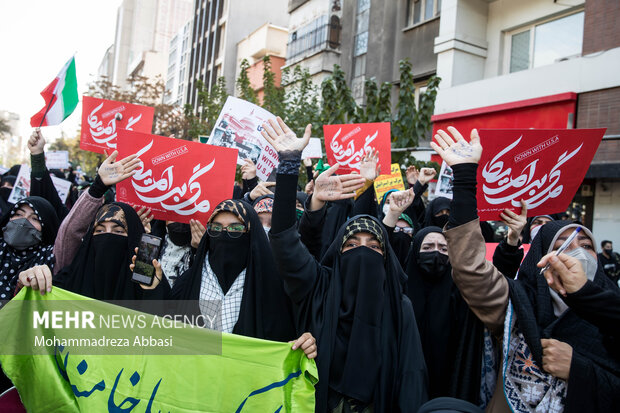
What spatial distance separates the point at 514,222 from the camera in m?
2.98

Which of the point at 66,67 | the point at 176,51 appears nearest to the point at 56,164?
the point at 66,67

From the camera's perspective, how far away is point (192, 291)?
2664 mm

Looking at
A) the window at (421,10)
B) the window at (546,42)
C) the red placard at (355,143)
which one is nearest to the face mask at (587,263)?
the red placard at (355,143)

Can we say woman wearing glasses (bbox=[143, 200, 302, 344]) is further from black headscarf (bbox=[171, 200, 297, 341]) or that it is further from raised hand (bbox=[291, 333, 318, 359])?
raised hand (bbox=[291, 333, 318, 359])

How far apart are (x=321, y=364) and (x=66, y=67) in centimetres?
393

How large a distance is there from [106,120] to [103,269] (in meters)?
2.77

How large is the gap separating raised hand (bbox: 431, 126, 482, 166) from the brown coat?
0.30m

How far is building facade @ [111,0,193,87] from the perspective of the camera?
7675 cm

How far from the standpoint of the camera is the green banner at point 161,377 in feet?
7.37

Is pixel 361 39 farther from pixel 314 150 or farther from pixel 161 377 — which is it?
→ pixel 161 377

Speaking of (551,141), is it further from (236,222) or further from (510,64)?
(510,64)

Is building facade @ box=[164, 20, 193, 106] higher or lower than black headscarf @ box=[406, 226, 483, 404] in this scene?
higher

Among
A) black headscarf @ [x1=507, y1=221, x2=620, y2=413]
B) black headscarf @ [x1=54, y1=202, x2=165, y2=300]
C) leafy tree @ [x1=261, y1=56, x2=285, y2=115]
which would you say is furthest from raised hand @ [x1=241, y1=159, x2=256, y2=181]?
leafy tree @ [x1=261, y1=56, x2=285, y2=115]

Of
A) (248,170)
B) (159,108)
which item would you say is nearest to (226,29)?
(159,108)
